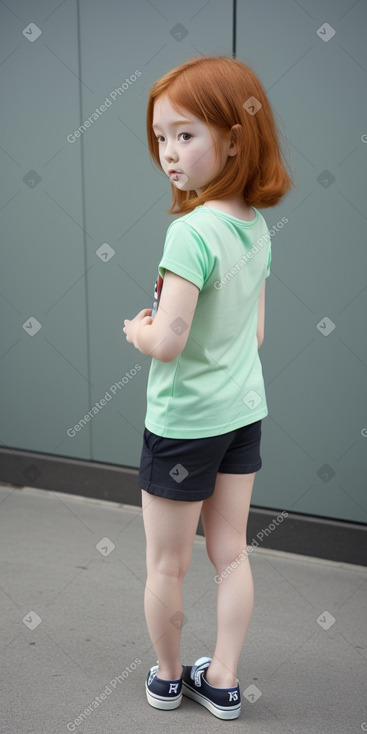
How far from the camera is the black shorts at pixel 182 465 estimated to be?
1602 millimetres

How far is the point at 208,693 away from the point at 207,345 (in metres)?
0.78

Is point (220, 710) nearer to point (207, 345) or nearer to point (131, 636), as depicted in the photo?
point (131, 636)

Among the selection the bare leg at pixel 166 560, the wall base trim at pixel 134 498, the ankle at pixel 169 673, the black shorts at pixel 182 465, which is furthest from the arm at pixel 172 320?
the wall base trim at pixel 134 498

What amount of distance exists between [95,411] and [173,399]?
57.6 inches

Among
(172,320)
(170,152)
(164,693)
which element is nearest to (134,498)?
(164,693)

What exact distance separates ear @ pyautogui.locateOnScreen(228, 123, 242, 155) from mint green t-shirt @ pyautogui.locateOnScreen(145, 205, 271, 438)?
0.38 feet

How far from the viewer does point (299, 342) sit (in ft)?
Answer: 8.35

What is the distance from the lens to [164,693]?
1.79m

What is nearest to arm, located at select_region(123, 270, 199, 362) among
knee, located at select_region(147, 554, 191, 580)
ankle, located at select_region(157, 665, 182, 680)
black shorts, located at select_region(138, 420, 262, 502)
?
black shorts, located at select_region(138, 420, 262, 502)

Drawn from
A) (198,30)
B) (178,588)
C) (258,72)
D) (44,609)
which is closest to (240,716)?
(178,588)

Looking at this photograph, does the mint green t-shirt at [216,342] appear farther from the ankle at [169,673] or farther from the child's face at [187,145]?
the ankle at [169,673]

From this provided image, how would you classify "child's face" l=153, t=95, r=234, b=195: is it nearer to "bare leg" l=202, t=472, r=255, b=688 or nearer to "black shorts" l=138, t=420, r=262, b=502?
"black shorts" l=138, t=420, r=262, b=502

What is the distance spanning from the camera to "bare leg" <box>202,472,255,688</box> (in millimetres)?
1724

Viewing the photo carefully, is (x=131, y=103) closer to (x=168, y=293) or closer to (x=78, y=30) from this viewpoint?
(x=78, y=30)
